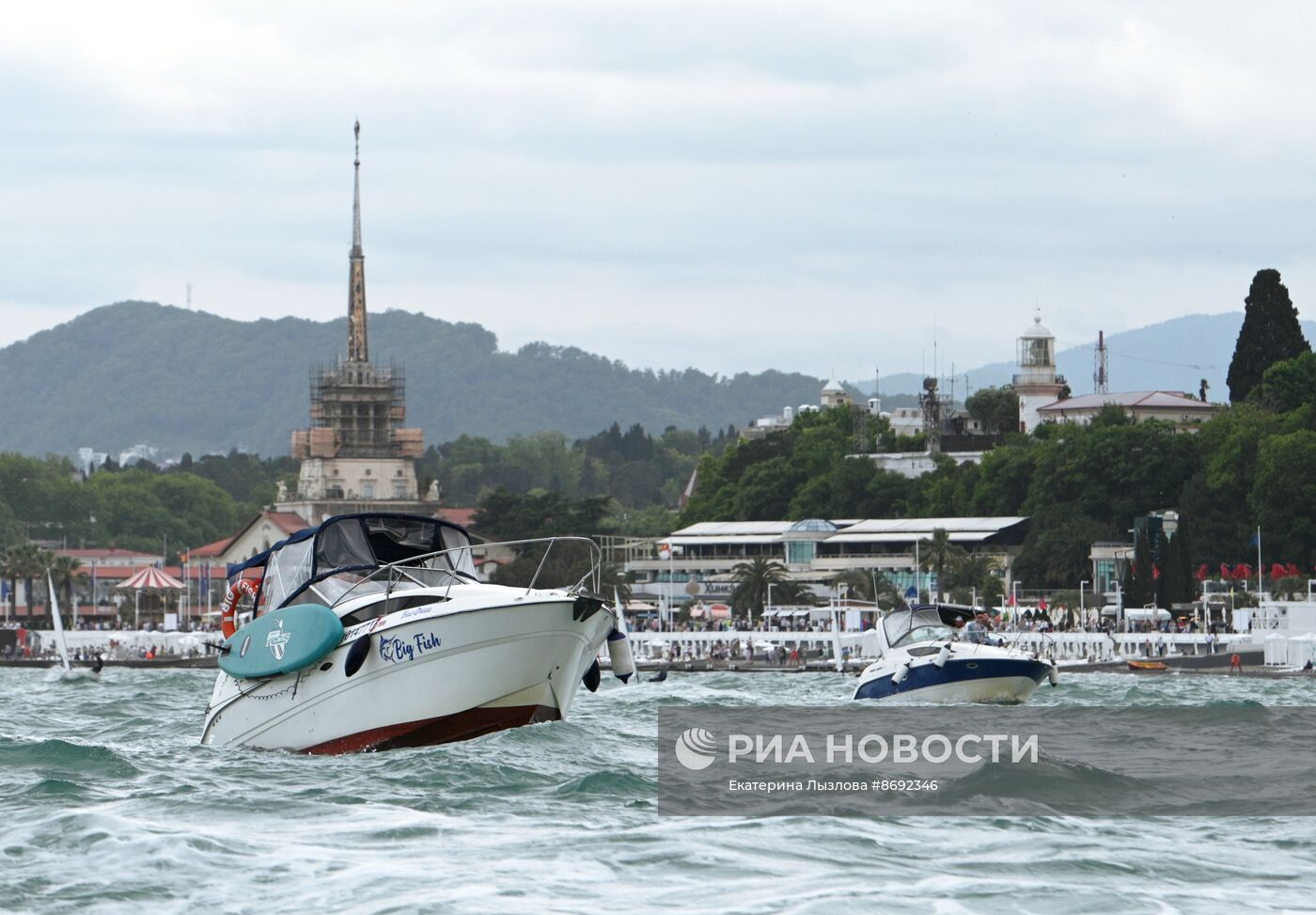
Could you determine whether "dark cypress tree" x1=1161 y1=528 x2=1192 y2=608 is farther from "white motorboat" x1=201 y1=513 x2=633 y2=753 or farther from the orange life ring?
"white motorboat" x1=201 y1=513 x2=633 y2=753

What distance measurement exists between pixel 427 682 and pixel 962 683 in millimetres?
28853

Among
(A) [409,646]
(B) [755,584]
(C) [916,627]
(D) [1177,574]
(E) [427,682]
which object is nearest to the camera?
(A) [409,646]

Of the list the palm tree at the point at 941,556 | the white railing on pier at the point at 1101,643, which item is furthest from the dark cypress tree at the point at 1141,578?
the white railing on pier at the point at 1101,643

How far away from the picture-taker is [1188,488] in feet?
506

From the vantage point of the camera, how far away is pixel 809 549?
571ft

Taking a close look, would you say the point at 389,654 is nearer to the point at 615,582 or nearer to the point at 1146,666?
the point at 1146,666

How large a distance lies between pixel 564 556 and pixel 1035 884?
14251 cm

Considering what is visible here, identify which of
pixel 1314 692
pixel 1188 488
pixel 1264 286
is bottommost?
pixel 1314 692

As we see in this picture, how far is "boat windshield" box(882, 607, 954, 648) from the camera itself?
2606 inches

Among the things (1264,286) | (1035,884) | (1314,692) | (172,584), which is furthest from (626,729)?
(1264,286)

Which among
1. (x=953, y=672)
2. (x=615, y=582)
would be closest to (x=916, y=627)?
(x=953, y=672)

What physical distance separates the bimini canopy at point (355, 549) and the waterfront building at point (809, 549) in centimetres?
11605

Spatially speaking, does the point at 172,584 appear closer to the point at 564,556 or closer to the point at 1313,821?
the point at 564,556

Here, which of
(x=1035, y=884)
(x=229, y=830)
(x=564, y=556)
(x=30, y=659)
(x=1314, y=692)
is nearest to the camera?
(x=1035, y=884)
